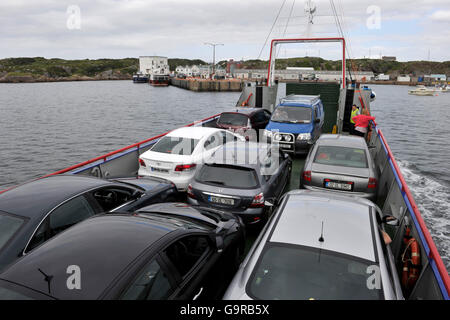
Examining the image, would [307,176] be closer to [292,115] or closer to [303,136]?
[303,136]

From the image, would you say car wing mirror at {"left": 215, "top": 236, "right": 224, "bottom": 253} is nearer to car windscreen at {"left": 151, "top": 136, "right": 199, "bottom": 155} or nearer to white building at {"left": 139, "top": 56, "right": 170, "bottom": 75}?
car windscreen at {"left": 151, "top": 136, "right": 199, "bottom": 155}

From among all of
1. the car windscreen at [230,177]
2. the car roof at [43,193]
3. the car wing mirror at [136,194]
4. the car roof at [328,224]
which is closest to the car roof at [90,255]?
the car roof at [43,193]

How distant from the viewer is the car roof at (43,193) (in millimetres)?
3664

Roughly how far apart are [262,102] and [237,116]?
6.37 meters

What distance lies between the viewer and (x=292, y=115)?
11.4 metres

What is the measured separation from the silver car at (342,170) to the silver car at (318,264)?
272 centimetres

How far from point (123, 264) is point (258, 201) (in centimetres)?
323

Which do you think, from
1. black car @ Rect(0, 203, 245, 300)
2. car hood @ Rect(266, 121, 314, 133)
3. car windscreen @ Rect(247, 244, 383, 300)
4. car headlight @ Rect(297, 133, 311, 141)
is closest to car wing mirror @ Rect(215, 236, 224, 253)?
black car @ Rect(0, 203, 245, 300)

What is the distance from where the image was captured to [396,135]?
2678 cm

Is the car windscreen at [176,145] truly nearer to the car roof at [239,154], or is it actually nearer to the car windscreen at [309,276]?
the car roof at [239,154]

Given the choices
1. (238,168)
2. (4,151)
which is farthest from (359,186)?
(4,151)

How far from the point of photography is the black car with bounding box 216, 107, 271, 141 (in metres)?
11.5

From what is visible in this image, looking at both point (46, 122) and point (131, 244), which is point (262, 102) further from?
point (46, 122)

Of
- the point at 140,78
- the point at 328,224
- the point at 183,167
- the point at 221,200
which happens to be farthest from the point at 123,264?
the point at 140,78
